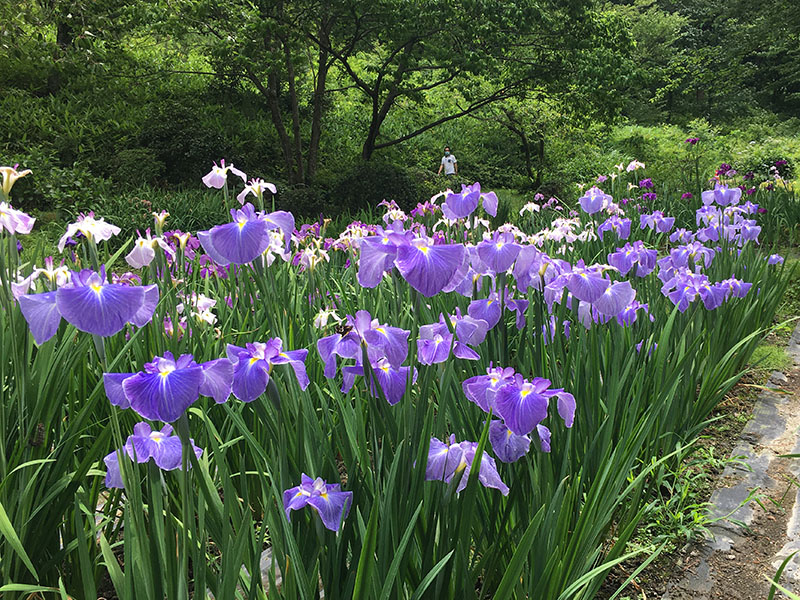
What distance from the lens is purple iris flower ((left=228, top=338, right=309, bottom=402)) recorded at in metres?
0.96

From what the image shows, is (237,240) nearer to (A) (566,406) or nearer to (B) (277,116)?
(A) (566,406)

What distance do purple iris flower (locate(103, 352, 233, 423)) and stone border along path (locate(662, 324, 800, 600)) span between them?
1415 mm

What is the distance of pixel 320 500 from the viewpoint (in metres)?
1.00

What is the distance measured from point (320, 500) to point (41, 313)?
53 cm

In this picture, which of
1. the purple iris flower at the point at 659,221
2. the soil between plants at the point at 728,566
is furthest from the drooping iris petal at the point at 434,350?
the purple iris flower at the point at 659,221

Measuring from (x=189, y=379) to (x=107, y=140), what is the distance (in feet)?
35.3

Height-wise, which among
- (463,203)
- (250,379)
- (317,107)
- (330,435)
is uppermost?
(317,107)

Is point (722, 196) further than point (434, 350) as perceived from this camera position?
Yes

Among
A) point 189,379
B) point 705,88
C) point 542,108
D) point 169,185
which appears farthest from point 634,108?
point 189,379

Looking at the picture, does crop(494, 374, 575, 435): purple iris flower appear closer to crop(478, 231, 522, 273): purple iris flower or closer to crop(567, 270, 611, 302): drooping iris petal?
crop(478, 231, 522, 273): purple iris flower

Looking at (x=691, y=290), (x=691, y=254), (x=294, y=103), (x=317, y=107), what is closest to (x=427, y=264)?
(x=691, y=290)

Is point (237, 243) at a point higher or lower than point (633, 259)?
higher

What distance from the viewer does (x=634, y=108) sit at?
2017cm

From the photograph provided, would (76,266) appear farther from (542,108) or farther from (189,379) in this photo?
(542,108)
